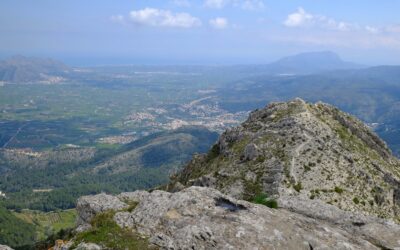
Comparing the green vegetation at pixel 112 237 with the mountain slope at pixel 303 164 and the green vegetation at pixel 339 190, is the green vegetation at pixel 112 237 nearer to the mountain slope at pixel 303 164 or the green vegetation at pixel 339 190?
the mountain slope at pixel 303 164

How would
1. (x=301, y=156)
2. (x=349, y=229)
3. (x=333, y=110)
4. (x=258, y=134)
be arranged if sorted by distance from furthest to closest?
(x=333, y=110) < (x=258, y=134) < (x=301, y=156) < (x=349, y=229)

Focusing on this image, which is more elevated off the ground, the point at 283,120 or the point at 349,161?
the point at 283,120

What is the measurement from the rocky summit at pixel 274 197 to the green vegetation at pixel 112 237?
57 mm

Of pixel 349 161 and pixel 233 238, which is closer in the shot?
pixel 233 238

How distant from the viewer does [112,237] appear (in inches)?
1035

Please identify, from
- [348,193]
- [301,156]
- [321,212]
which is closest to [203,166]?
[301,156]

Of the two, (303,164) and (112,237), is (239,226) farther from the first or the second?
(303,164)

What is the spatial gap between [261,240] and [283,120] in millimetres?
41072

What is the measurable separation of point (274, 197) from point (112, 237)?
1509 centimetres

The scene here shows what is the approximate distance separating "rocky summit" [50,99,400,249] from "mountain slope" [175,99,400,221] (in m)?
0.15

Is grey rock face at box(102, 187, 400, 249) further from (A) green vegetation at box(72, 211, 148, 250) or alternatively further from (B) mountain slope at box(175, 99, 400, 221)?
(B) mountain slope at box(175, 99, 400, 221)

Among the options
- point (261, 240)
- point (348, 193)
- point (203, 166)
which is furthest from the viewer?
point (203, 166)

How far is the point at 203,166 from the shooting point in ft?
230

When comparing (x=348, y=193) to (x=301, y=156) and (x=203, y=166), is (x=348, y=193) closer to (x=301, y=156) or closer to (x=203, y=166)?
(x=301, y=156)
